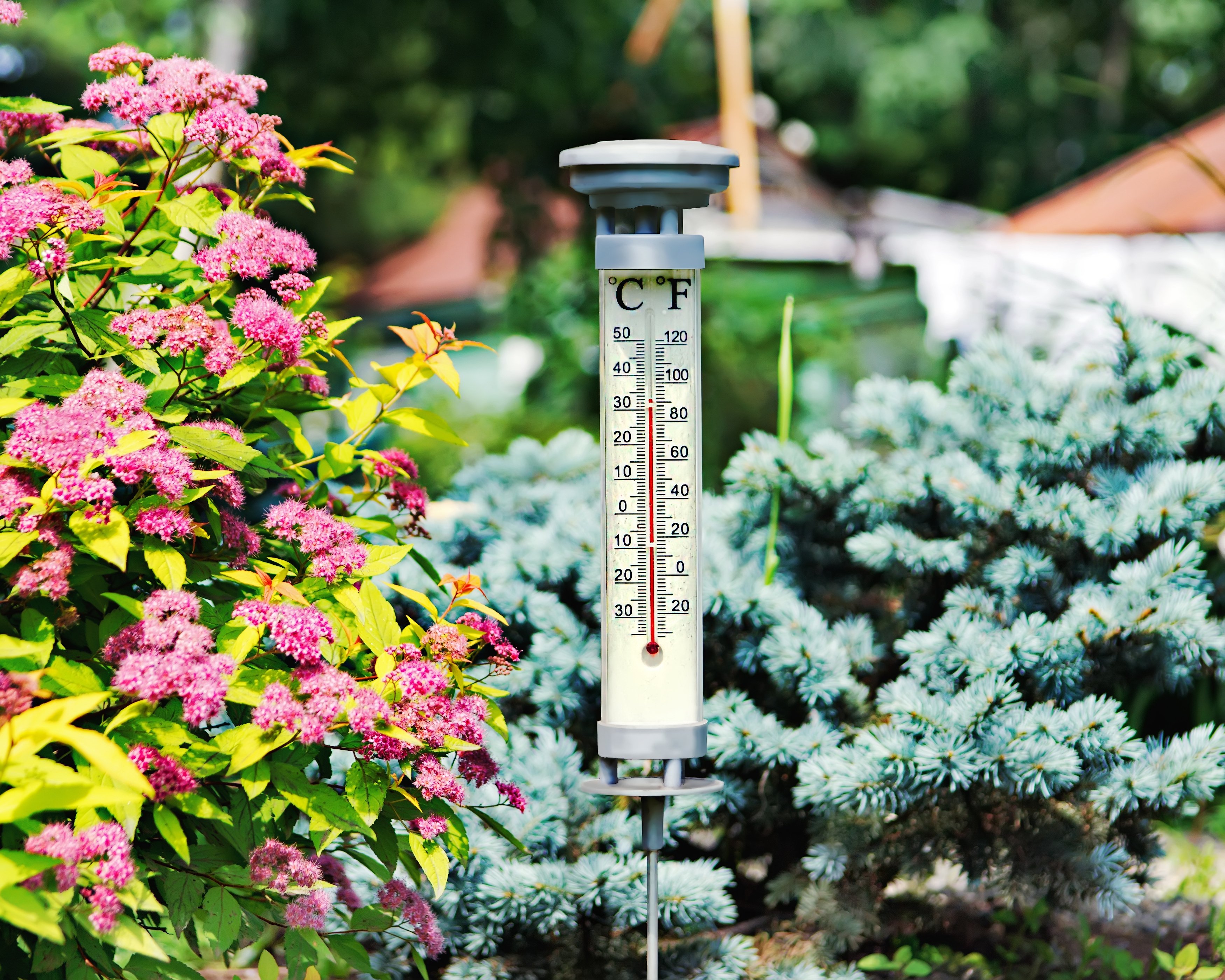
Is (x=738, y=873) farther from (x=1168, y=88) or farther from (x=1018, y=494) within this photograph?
(x=1168, y=88)

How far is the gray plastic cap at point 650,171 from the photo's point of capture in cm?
189

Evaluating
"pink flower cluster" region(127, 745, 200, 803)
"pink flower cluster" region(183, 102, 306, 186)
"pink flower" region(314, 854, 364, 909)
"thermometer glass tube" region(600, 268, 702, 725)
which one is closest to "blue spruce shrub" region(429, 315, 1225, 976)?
"pink flower" region(314, 854, 364, 909)

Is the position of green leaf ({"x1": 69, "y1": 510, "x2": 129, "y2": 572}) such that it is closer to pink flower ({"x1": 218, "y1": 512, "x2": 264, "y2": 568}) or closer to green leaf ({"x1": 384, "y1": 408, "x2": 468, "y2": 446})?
pink flower ({"x1": 218, "y1": 512, "x2": 264, "y2": 568})

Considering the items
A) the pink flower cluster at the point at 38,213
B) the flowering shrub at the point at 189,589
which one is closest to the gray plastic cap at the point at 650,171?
the flowering shrub at the point at 189,589

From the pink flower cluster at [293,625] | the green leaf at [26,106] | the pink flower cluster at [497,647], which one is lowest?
the pink flower cluster at [293,625]

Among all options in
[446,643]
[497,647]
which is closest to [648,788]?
[497,647]

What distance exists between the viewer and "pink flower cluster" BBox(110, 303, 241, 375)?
1.53 m

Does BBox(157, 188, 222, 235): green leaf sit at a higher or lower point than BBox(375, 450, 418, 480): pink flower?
higher

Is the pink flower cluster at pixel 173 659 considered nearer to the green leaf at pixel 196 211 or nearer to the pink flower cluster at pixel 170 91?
the green leaf at pixel 196 211

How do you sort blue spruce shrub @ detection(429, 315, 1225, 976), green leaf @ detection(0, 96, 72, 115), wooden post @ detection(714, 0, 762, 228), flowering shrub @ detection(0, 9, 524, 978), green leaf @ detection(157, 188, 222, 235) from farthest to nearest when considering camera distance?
wooden post @ detection(714, 0, 762, 228) → blue spruce shrub @ detection(429, 315, 1225, 976) → green leaf @ detection(0, 96, 72, 115) → green leaf @ detection(157, 188, 222, 235) → flowering shrub @ detection(0, 9, 524, 978)

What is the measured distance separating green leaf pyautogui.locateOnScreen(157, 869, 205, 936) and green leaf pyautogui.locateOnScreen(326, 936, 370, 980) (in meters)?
0.18

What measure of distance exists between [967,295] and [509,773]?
10.3 feet

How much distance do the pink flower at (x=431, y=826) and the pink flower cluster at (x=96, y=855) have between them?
1.19ft

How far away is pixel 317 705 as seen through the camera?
1394mm
